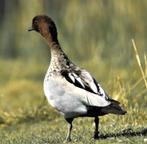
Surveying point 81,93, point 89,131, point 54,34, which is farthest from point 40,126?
point 81,93

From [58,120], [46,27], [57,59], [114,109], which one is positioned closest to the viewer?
[114,109]

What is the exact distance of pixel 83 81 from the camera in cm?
810

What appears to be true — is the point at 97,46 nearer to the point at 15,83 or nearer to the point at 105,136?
the point at 15,83

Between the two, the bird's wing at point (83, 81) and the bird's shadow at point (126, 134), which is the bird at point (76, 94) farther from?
the bird's shadow at point (126, 134)

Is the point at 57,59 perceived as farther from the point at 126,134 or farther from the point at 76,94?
the point at 126,134

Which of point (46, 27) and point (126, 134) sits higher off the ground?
point (46, 27)

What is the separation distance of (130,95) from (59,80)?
3580mm

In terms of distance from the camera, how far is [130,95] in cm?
1162

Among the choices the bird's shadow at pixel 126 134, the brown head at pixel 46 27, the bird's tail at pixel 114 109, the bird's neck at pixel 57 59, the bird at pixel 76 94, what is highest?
the brown head at pixel 46 27

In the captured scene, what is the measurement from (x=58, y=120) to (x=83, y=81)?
4.31m

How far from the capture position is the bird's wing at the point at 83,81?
7992 mm

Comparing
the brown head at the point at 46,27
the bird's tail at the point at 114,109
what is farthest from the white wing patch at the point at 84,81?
the brown head at the point at 46,27

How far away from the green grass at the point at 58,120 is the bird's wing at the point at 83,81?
0.55 m

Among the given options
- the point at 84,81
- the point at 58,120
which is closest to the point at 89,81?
the point at 84,81
